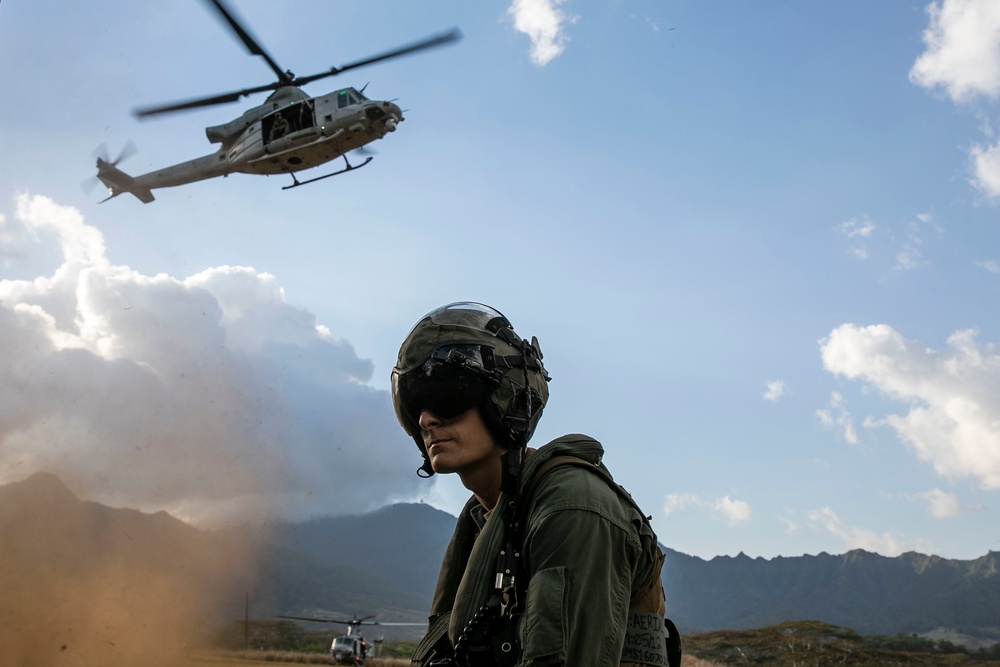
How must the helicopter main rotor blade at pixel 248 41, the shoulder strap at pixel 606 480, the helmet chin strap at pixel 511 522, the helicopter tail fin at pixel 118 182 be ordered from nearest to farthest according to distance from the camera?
the helmet chin strap at pixel 511 522 → the shoulder strap at pixel 606 480 → the helicopter main rotor blade at pixel 248 41 → the helicopter tail fin at pixel 118 182

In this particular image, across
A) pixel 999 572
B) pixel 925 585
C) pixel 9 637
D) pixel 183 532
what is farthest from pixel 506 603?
pixel 925 585

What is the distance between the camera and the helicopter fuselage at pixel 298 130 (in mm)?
24125

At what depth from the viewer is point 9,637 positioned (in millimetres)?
32938

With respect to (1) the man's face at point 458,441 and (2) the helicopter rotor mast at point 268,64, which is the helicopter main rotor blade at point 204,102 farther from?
(1) the man's face at point 458,441

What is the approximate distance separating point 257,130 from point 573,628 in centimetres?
2530

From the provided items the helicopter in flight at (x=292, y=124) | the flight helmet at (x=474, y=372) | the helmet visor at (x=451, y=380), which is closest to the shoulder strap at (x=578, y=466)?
the flight helmet at (x=474, y=372)

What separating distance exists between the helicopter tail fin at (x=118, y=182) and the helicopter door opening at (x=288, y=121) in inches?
343

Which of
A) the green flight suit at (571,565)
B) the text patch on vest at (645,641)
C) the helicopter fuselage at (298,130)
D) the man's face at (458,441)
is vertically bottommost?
the text patch on vest at (645,641)

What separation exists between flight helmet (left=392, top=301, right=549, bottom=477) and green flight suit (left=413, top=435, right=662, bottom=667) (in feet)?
0.89

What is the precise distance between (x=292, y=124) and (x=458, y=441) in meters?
23.6

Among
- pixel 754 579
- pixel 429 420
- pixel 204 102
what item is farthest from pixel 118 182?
pixel 754 579

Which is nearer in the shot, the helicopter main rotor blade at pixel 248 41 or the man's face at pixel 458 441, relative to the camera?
the man's face at pixel 458 441

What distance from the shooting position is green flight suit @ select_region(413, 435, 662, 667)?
7.18ft

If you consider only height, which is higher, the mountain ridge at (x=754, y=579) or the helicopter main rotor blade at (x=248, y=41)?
the helicopter main rotor blade at (x=248, y=41)
